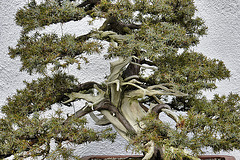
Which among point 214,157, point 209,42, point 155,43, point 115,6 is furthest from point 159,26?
point 209,42

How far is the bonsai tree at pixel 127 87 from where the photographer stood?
4.49 ft

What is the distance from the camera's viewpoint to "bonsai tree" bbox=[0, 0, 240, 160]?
4.49 ft

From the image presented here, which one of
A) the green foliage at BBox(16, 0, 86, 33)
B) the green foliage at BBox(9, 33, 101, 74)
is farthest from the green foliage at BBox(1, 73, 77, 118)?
the green foliage at BBox(16, 0, 86, 33)

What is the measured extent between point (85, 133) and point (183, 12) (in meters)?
0.95

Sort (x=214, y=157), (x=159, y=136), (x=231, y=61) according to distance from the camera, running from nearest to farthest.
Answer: (x=159, y=136) → (x=214, y=157) → (x=231, y=61)

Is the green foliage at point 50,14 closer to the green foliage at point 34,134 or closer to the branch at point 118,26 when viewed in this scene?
the branch at point 118,26

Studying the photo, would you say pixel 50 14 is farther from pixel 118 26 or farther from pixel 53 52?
pixel 118 26

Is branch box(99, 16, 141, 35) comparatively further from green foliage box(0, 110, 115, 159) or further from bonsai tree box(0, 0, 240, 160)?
green foliage box(0, 110, 115, 159)

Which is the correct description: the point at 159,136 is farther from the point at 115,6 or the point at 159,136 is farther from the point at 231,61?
the point at 231,61

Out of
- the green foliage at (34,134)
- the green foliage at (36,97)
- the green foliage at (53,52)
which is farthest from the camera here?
the green foliage at (36,97)

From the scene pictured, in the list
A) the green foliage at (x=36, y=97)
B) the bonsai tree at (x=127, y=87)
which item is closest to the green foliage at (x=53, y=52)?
the bonsai tree at (x=127, y=87)

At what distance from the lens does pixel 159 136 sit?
1.36 meters

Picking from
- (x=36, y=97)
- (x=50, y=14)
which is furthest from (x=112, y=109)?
(x=50, y=14)

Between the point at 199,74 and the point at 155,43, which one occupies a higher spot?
the point at 155,43
